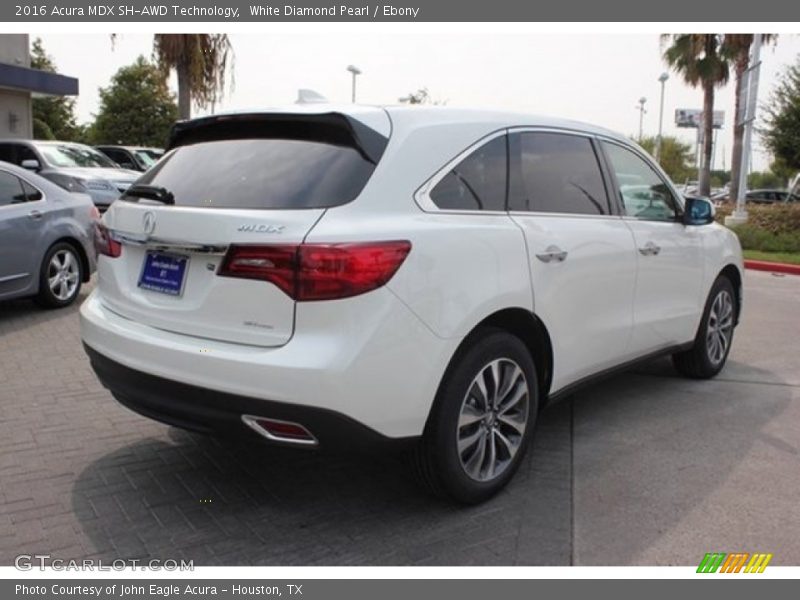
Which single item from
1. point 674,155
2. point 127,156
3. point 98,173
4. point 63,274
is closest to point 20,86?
point 127,156

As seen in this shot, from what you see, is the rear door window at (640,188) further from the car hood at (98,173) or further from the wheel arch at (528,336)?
the car hood at (98,173)

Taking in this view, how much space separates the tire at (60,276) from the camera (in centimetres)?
764

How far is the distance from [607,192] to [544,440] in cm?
147

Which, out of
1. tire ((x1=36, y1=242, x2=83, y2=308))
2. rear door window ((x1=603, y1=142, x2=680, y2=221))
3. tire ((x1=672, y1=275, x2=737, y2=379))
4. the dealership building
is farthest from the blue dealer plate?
the dealership building

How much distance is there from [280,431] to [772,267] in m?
12.9

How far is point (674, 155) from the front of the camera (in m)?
77.0

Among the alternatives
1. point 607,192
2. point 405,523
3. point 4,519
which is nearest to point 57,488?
point 4,519

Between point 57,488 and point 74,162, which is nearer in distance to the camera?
point 57,488

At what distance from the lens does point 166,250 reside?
3.33m

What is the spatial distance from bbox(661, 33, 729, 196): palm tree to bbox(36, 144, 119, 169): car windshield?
18507mm

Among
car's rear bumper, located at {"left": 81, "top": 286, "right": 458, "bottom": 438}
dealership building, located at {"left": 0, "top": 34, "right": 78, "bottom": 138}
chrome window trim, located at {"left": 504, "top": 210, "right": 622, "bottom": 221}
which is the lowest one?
car's rear bumper, located at {"left": 81, "top": 286, "right": 458, "bottom": 438}

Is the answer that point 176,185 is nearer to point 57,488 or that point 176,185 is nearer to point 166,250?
point 166,250

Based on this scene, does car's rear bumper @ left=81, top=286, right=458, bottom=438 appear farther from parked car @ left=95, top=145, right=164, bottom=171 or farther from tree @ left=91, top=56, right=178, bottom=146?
tree @ left=91, top=56, right=178, bottom=146

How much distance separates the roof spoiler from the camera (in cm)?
326
